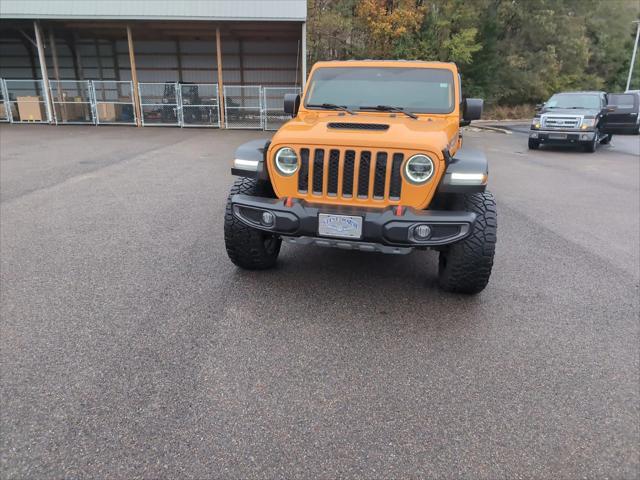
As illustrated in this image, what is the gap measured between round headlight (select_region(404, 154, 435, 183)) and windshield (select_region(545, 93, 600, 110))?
14118 millimetres

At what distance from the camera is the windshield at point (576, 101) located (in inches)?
596

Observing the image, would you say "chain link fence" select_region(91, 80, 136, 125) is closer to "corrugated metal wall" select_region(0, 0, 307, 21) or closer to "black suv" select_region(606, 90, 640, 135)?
"corrugated metal wall" select_region(0, 0, 307, 21)

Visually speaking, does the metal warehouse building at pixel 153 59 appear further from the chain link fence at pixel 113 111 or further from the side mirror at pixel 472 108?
the side mirror at pixel 472 108

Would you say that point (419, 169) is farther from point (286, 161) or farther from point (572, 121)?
point (572, 121)

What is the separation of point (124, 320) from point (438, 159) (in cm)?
269

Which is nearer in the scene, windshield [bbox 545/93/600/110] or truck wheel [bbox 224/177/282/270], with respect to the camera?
truck wheel [bbox 224/177/282/270]

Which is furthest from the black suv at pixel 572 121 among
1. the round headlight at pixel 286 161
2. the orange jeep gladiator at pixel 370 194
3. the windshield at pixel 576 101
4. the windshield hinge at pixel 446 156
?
the round headlight at pixel 286 161

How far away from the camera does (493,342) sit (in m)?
3.43

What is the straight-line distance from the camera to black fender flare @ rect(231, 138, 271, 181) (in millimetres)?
3980

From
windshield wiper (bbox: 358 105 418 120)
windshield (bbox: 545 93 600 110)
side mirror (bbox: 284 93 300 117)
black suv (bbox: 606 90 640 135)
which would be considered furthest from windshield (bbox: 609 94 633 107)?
side mirror (bbox: 284 93 300 117)

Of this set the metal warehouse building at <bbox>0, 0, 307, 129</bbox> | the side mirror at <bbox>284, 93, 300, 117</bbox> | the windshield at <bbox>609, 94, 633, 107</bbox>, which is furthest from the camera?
the windshield at <bbox>609, 94, 633, 107</bbox>

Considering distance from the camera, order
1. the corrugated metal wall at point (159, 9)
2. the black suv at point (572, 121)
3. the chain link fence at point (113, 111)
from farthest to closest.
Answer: the chain link fence at point (113, 111)
the corrugated metal wall at point (159, 9)
the black suv at point (572, 121)

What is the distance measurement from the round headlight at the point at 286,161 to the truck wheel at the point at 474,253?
1.42 metres

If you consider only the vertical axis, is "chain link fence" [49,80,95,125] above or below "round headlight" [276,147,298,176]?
below
